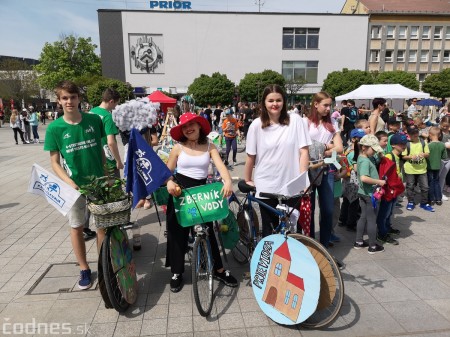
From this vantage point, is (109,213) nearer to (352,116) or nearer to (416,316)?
(416,316)

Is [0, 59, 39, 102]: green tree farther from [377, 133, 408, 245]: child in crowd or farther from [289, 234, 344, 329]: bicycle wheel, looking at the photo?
[289, 234, 344, 329]: bicycle wheel

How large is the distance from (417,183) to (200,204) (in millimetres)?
4952

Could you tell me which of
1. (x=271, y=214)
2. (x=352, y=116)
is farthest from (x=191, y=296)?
(x=352, y=116)

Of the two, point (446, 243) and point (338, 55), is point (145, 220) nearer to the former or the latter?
point (446, 243)

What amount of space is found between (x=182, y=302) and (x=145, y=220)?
253 cm

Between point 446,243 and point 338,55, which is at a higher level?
point 338,55

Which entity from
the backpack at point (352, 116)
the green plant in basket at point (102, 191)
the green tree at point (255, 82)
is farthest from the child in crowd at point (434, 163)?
the green tree at point (255, 82)

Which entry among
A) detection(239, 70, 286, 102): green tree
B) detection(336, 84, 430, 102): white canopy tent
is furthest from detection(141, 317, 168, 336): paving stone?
detection(239, 70, 286, 102): green tree

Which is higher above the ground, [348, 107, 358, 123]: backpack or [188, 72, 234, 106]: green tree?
[188, 72, 234, 106]: green tree

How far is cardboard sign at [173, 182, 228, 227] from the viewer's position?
2.83 metres

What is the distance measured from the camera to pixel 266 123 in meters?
3.04

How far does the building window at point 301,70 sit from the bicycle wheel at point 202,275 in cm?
4695

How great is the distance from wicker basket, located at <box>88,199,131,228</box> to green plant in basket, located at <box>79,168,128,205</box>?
0.07m

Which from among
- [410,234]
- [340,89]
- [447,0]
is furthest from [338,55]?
[410,234]
